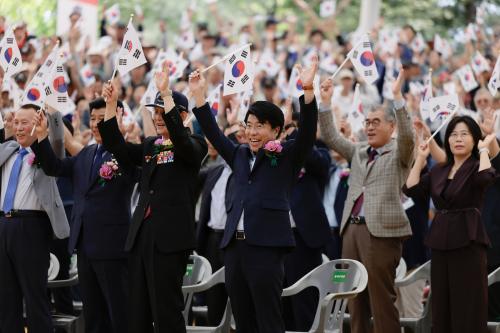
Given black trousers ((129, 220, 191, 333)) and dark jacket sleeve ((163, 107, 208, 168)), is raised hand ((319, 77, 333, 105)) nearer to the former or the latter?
dark jacket sleeve ((163, 107, 208, 168))

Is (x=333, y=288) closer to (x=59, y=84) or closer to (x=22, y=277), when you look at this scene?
(x=22, y=277)

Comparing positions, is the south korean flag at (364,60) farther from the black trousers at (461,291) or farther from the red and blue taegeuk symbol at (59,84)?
the red and blue taegeuk symbol at (59,84)

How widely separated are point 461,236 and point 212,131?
2.12 metres

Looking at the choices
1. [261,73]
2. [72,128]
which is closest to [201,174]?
[72,128]

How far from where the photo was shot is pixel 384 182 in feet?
26.2

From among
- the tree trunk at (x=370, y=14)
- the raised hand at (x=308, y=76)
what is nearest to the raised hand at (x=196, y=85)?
the raised hand at (x=308, y=76)

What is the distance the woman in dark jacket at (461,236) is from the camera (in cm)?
761

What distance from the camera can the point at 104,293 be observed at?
24.7 feet

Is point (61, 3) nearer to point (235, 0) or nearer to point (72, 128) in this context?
point (72, 128)

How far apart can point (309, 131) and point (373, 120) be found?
1.51m

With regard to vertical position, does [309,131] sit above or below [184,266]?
above

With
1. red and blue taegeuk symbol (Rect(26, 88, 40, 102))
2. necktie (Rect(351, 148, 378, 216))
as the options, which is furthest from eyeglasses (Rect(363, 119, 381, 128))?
red and blue taegeuk symbol (Rect(26, 88, 40, 102))

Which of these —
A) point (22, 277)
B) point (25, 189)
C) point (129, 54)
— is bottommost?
point (22, 277)

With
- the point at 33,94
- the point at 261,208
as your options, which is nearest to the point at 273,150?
the point at 261,208
